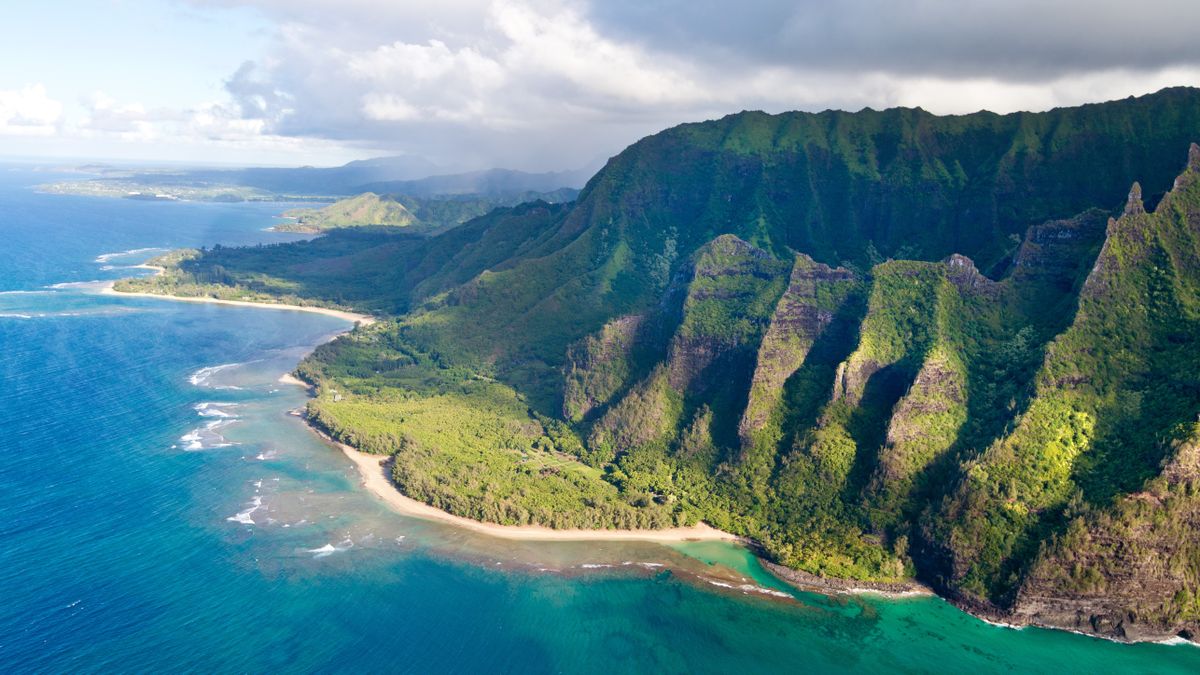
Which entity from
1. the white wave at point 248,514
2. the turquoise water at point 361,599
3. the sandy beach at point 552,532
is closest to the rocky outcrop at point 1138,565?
the turquoise water at point 361,599

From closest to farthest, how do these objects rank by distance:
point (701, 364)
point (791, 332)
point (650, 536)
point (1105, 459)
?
point (1105, 459) → point (650, 536) → point (791, 332) → point (701, 364)

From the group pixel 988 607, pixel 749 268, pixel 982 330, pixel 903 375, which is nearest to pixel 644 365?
pixel 749 268

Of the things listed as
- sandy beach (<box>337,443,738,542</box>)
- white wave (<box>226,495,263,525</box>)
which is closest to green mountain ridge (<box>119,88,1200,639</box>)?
sandy beach (<box>337,443,738,542</box>)

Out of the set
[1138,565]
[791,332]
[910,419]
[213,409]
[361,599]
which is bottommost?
[361,599]

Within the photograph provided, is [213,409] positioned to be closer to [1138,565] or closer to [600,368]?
[600,368]

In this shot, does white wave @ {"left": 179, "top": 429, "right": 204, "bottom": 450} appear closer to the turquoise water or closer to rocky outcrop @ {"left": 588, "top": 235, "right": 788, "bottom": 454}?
the turquoise water

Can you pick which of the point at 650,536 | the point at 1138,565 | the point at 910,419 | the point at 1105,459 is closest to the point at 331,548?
the point at 650,536

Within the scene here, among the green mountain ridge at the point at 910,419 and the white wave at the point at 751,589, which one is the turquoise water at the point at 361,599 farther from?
the green mountain ridge at the point at 910,419

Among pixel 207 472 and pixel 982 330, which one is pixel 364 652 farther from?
pixel 982 330
